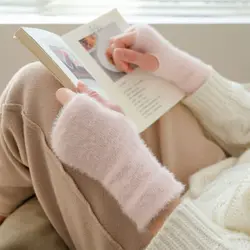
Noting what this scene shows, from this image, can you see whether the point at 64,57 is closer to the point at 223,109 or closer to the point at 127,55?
the point at 127,55

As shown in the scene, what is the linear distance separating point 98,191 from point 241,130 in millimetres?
373

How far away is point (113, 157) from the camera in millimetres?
640

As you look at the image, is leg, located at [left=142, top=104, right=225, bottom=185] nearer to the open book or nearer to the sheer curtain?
the open book

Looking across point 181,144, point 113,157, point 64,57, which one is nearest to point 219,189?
point 181,144

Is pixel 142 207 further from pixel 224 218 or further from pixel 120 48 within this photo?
pixel 120 48

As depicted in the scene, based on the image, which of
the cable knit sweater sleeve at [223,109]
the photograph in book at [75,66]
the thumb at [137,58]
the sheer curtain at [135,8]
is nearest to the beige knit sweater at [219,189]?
the cable knit sweater sleeve at [223,109]

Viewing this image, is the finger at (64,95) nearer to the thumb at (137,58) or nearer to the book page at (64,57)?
the book page at (64,57)

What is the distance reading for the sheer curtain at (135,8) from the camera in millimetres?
1262

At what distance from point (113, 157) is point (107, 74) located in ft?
0.76

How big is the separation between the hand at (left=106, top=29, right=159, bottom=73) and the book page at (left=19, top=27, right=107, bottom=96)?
0.08 metres

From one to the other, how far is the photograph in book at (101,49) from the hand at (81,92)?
13cm

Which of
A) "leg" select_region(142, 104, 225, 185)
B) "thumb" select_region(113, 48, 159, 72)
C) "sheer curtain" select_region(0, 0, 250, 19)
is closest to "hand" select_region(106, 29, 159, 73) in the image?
"thumb" select_region(113, 48, 159, 72)

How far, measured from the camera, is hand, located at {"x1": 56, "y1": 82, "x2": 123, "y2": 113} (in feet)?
2.18

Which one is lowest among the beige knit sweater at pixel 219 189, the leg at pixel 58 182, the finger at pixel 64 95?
the beige knit sweater at pixel 219 189
